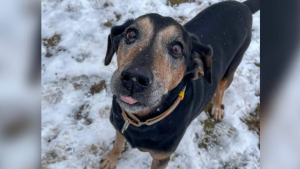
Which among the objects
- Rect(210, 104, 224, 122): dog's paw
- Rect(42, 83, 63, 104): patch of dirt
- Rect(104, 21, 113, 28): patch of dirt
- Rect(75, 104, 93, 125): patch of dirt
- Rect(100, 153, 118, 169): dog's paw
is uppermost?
Rect(104, 21, 113, 28): patch of dirt

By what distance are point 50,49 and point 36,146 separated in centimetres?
227

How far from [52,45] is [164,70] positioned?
1746mm

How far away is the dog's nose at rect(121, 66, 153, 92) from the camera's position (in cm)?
128

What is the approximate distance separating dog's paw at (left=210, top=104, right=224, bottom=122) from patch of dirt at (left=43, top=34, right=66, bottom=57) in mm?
1823

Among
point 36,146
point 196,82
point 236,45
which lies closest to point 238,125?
point 236,45

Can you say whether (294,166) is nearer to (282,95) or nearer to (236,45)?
(282,95)

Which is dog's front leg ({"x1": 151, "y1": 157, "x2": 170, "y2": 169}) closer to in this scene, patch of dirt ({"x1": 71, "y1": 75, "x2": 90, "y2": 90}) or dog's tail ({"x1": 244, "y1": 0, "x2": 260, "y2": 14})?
patch of dirt ({"x1": 71, "y1": 75, "x2": 90, "y2": 90})

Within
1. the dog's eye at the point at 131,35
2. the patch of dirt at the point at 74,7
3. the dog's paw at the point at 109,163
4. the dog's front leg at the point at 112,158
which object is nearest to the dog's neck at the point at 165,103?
the dog's eye at the point at 131,35

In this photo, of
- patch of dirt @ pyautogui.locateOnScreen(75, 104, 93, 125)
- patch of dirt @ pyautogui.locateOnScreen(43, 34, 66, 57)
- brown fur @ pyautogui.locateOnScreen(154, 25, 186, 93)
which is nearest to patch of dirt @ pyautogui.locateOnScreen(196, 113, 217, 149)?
patch of dirt @ pyautogui.locateOnScreen(75, 104, 93, 125)

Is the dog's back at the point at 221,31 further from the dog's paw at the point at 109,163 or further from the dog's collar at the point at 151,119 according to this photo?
the dog's paw at the point at 109,163

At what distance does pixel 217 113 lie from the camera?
9.22 feet

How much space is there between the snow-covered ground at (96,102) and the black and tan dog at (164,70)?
1.61ft

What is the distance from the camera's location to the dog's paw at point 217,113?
2803 millimetres

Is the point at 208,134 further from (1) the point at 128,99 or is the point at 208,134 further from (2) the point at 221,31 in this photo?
(1) the point at 128,99
